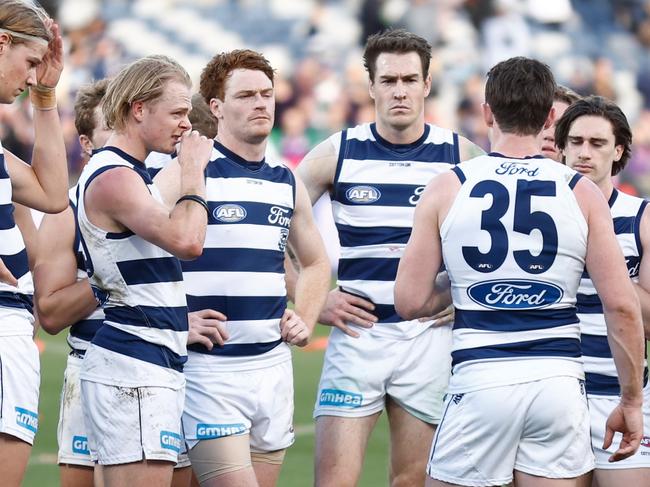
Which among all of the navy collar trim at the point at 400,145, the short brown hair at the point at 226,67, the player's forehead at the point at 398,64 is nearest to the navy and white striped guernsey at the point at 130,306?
the short brown hair at the point at 226,67

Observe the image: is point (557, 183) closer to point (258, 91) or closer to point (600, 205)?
point (600, 205)

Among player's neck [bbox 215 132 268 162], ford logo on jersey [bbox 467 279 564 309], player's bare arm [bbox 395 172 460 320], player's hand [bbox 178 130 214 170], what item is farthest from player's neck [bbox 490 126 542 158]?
player's neck [bbox 215 132 268 162]

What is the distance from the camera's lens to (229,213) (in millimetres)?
5320

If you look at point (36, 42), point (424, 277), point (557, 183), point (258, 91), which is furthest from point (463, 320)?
point (36, 42)

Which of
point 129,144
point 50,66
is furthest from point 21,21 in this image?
point 129,144

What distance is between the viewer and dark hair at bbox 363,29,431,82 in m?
6.39

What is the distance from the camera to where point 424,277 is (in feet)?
15.5

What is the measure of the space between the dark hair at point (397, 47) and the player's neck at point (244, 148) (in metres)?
1.20

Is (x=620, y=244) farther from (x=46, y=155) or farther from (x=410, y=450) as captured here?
(x=46, y=155)

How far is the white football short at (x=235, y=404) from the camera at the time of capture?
206 inches

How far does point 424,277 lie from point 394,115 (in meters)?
1.75

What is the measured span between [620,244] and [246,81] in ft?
6.12

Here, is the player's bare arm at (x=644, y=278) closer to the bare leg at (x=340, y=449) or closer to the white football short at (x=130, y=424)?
the bare leg at (x=340, y=449)

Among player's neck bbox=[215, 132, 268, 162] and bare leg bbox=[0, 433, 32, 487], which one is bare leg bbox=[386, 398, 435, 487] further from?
bare leg bbox=[0, 433, 32, 487]
